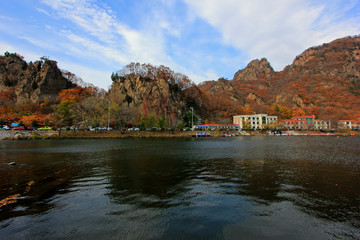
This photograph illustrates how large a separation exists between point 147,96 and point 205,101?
145 feet

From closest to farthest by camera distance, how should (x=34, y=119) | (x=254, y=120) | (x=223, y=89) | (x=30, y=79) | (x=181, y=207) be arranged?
(x=181, y=207) → (x=34, y=119) → (x=30, y=79) → (x=254, y=120) → (x=223, y=89)

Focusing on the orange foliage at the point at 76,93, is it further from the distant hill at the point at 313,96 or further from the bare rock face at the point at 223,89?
the bare rock face at the point at 223,89

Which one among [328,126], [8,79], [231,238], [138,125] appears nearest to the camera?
[231,238]

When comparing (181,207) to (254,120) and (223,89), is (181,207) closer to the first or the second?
(254,120)

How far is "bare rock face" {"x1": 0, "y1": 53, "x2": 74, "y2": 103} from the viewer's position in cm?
9256

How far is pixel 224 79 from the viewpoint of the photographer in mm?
181250

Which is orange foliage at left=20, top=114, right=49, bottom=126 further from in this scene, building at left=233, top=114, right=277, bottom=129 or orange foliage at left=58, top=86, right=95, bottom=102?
building at left=233, top=114, right=277, bottom=129

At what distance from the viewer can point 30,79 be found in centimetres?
9594

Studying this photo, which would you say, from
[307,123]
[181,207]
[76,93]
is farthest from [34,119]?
[307,123]

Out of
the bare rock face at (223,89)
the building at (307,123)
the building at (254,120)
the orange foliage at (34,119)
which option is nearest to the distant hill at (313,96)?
the bare rock face at (223,89)

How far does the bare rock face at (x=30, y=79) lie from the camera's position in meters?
92.6

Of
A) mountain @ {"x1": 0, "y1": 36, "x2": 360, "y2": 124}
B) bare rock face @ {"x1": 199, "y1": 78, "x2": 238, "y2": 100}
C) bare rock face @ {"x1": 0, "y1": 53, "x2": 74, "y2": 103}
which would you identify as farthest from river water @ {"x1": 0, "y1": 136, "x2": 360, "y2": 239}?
bare rock face @ {"x1": 199, "y1": 78, "x2": 238, "y2": 100}

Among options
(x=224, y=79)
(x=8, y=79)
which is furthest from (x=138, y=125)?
(x=224, y=79)

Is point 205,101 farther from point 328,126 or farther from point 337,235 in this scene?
point 337,235
